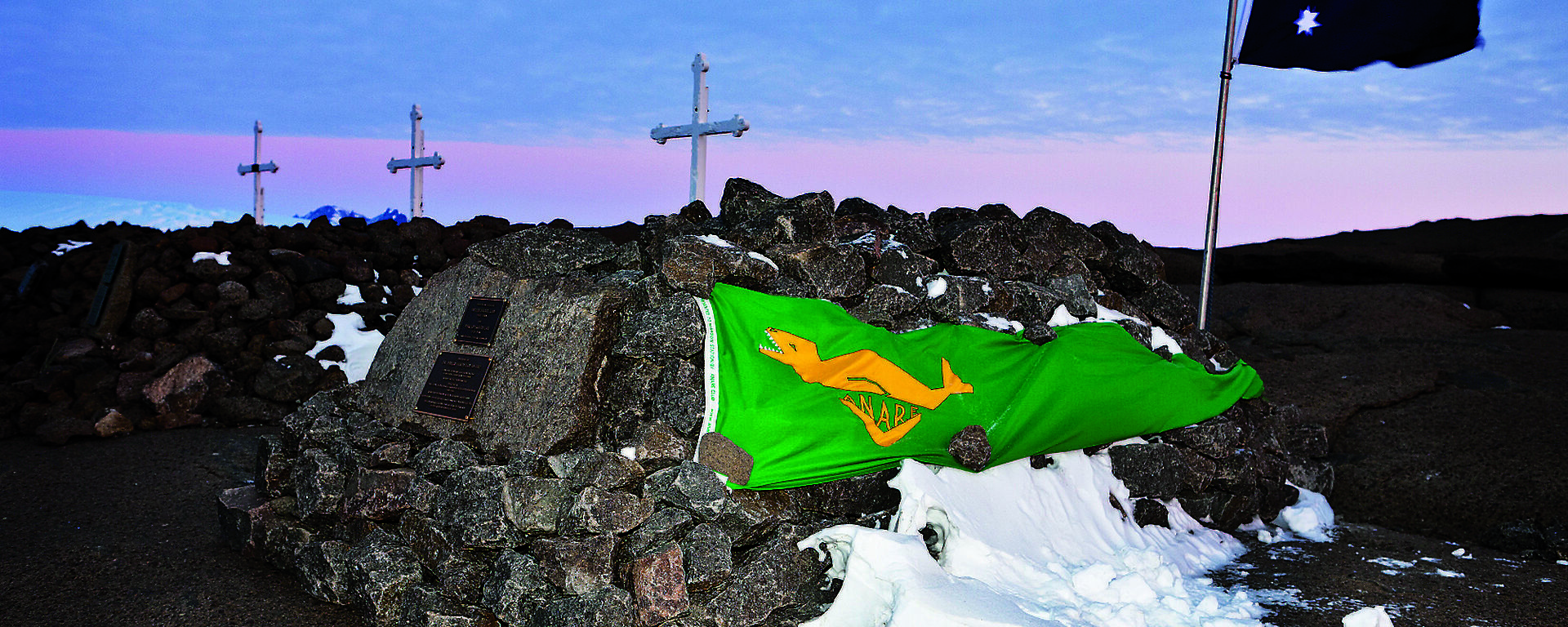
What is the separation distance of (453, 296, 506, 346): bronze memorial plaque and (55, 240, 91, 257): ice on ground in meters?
7.35

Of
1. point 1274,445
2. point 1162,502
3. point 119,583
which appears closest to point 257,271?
point 119,583

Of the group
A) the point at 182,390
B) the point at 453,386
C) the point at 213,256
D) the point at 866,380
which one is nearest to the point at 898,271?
the point at 866,380

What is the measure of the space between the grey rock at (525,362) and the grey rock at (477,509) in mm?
180

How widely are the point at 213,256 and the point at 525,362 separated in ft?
20.0

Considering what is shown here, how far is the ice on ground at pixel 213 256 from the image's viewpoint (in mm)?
8938

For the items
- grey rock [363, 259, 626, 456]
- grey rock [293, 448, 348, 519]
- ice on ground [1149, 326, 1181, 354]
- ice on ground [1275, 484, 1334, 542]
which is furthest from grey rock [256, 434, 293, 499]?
ice on ground [1275, 484, 1334, 542]

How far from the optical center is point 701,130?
7262 millimetres

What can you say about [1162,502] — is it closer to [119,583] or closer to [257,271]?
[119,583]

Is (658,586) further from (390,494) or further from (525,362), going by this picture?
(390,494)

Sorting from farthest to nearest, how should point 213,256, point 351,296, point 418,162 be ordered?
1. point 418,162
2. point 351,296
3. point 213,256

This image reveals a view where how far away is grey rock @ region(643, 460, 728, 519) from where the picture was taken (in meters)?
3.90

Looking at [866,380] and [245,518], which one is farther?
[245,518]

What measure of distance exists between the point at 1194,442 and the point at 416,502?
165 inches

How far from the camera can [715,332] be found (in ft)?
14.0
